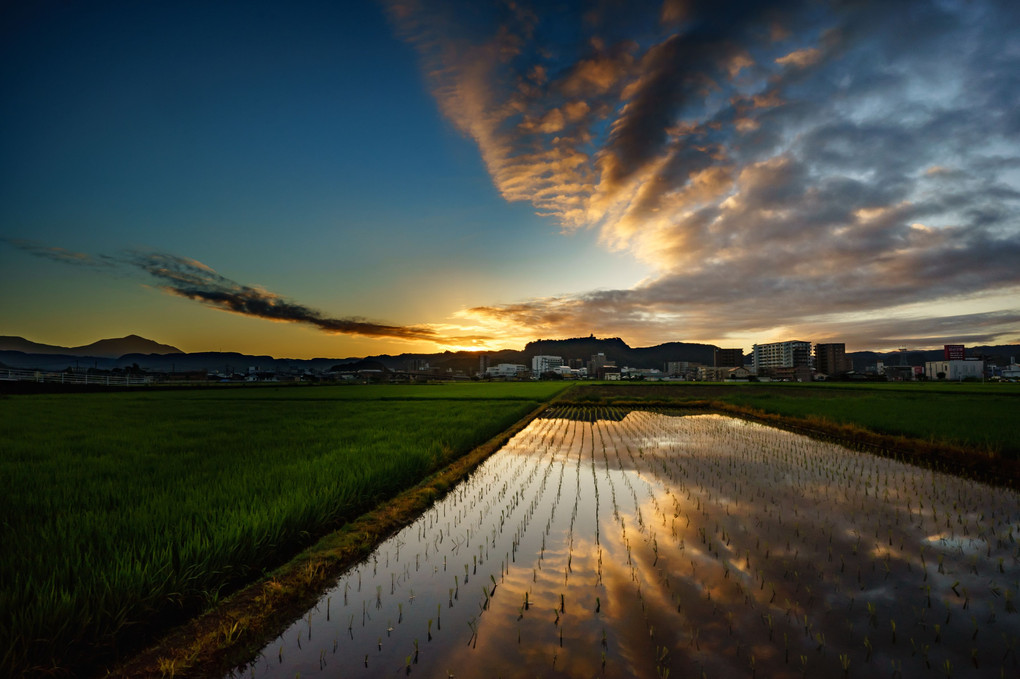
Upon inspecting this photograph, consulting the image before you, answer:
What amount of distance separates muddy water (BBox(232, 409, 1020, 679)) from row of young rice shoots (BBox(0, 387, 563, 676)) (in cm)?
110

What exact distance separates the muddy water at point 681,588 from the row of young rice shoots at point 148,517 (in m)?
1.10

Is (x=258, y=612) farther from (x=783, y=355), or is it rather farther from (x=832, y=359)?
(x=832, y=359)

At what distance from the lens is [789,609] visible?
3834 mm

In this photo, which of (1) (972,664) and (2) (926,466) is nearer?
(1) (972,664)

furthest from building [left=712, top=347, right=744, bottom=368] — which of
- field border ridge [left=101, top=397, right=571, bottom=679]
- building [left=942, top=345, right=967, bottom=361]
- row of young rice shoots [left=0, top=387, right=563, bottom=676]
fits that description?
field border ridge [left=101, top=397, right=571, bottom=679]

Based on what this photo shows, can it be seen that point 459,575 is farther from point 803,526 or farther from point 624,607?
point 803,526

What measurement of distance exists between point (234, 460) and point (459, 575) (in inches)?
257

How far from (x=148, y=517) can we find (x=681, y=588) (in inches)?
233

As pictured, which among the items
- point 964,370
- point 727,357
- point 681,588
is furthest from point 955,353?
point 681,588

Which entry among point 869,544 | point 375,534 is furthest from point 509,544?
point 869,544

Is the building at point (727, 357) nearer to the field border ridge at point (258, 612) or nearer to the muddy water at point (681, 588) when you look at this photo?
the muddy water at point (681, 588)

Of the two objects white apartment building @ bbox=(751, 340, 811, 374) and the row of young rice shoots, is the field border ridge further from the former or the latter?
white apartment building @ bbox=(751, 340, 811, 374)

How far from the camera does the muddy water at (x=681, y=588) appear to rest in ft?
10.4

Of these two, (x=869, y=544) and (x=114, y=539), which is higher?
(x=114, y=539)
